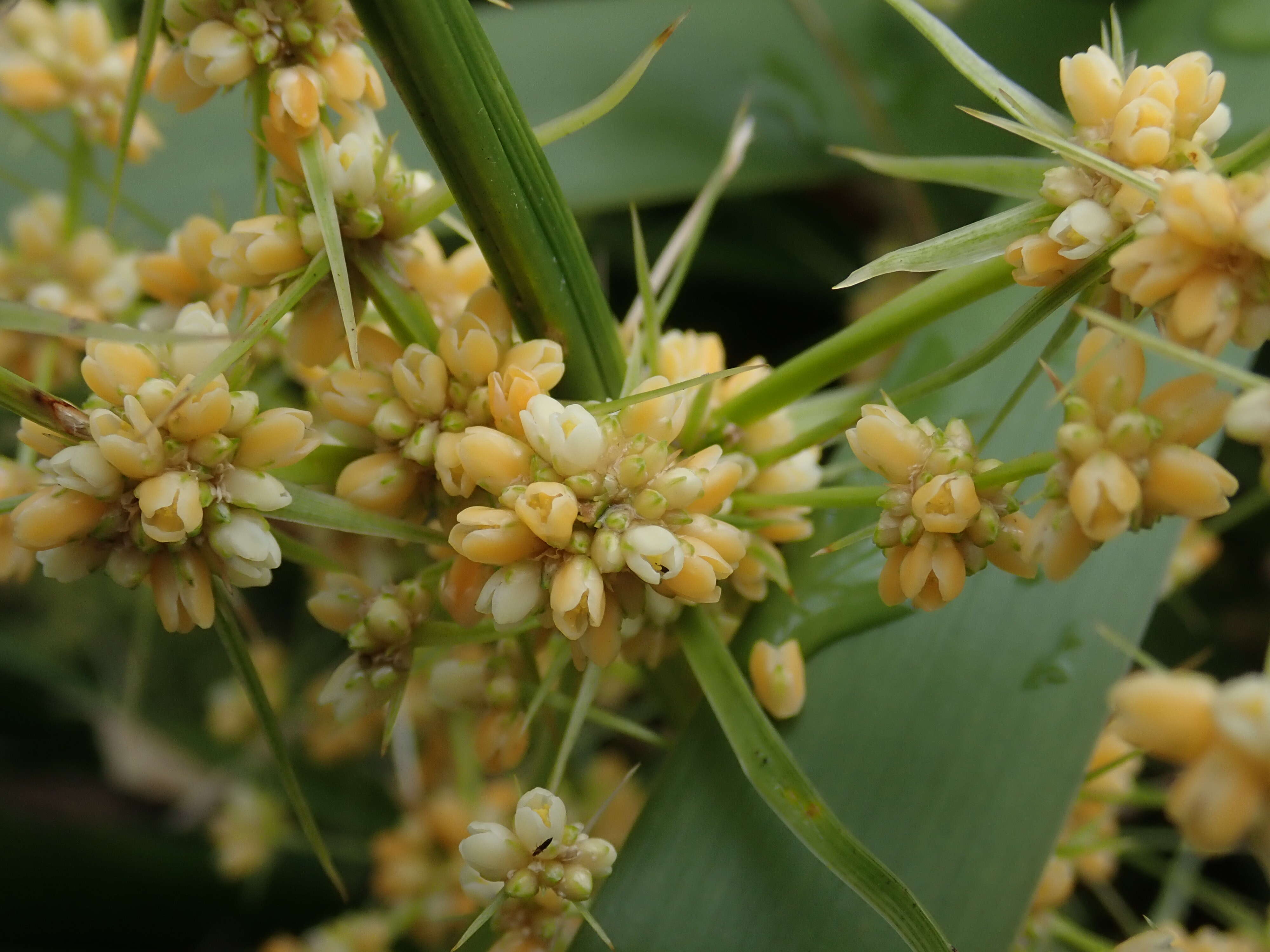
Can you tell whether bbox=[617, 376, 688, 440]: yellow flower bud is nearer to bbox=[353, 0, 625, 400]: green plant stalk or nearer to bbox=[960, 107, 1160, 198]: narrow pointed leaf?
bbox=[353, 0, 625, 400]: green plant stalk

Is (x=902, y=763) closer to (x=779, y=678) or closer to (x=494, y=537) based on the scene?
(x=779, y=678)

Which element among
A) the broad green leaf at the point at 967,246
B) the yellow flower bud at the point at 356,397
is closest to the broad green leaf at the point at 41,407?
the yellow flower bud at the point at 356,397

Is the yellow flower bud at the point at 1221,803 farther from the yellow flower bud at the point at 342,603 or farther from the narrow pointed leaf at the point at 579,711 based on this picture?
the yellow flower bud at the point at 342,603

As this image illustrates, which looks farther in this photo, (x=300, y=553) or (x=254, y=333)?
(x=300, y=553)

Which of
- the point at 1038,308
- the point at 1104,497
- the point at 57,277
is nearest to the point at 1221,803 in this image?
the point at 1104,497

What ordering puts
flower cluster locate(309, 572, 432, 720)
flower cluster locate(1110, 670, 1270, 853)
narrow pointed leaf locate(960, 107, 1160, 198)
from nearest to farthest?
flower cluster locate(1110, 670, 1270, 853)
narrow pointed leaf locate(960, 107, 1160, 198)
flower cluster locate(309, 572, 432, 720)

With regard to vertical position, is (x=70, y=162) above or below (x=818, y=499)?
above

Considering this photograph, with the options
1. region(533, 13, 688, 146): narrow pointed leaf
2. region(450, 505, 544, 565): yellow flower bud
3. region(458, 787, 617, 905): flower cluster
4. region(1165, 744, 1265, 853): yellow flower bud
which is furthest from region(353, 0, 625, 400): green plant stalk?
region(1165, 744, 1265, 853): yellow flower bud

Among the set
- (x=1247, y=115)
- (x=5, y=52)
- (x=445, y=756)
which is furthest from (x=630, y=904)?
(x=5, y=52)
